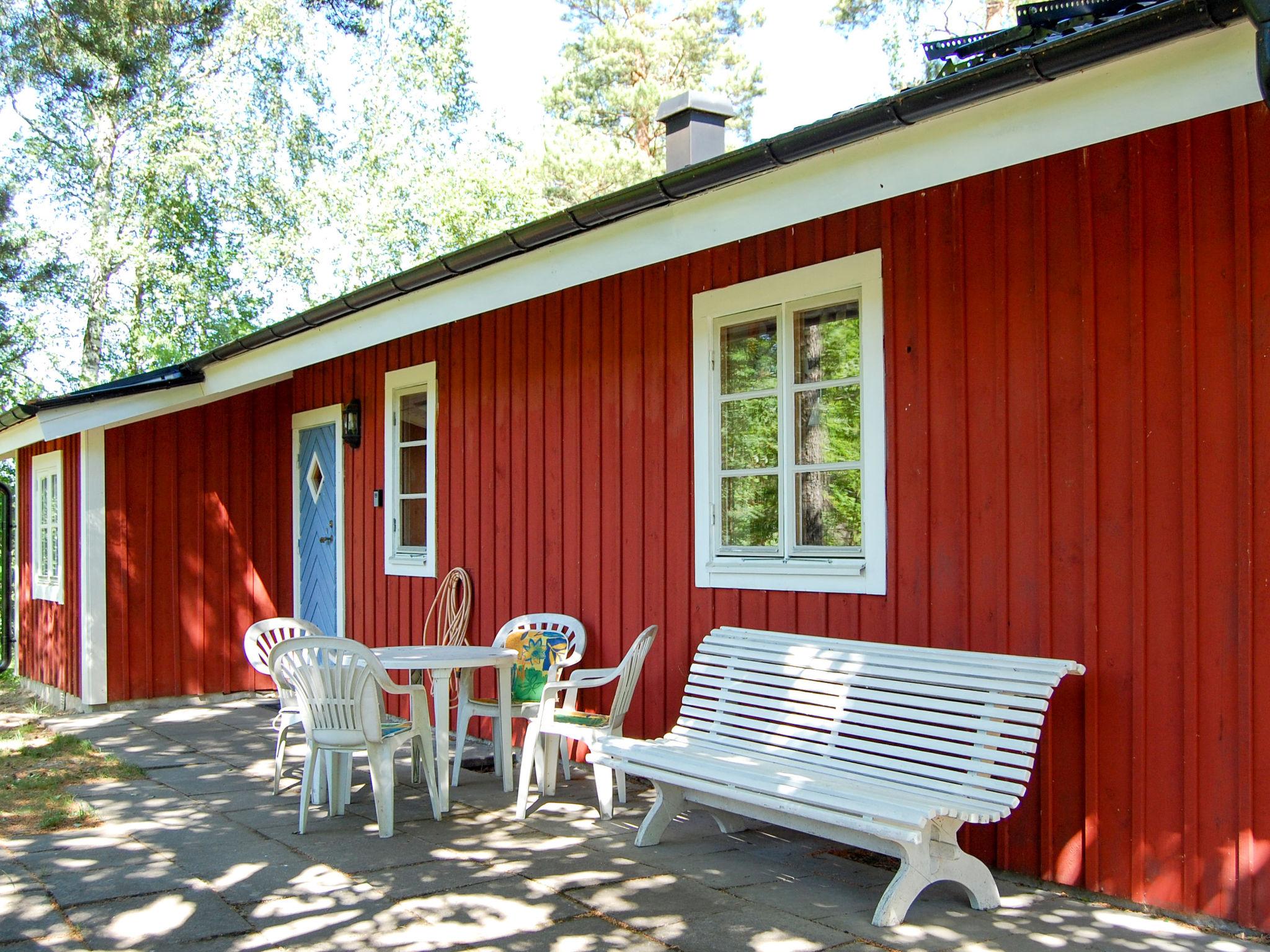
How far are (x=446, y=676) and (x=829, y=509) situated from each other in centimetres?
181

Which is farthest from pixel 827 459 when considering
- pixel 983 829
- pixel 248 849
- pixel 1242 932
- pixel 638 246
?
pixel 248 849

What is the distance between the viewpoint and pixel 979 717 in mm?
3748

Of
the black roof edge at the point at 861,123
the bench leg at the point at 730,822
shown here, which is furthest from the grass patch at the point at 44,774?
the black roof edge at the point at 861,123

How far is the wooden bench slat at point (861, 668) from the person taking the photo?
3646mm

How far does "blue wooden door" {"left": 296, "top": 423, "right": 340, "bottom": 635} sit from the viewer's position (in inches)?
327

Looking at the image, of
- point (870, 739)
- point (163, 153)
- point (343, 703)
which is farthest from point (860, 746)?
point (163, 153)

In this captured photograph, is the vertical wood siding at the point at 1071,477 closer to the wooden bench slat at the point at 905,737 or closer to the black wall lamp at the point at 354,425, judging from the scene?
the wooden bench slat at the point at 905,737

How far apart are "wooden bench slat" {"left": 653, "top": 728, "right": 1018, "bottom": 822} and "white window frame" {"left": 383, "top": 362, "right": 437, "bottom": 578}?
3.36m

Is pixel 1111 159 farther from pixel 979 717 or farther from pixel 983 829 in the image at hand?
pixel 983 829

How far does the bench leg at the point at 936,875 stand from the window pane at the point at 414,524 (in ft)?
15.0

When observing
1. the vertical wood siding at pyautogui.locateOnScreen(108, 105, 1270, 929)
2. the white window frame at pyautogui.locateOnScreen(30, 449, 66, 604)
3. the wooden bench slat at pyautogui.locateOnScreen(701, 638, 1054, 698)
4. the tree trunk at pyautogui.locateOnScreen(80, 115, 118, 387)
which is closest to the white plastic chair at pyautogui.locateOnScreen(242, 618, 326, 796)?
the vertical wood siding at pyautogui.locateOnScreen(108, 105, 1270, 929)

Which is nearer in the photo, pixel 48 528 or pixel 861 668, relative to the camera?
pixel 861 668

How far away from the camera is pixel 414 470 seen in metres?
7.56

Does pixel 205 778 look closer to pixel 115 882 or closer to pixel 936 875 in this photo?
pixel 115 882
